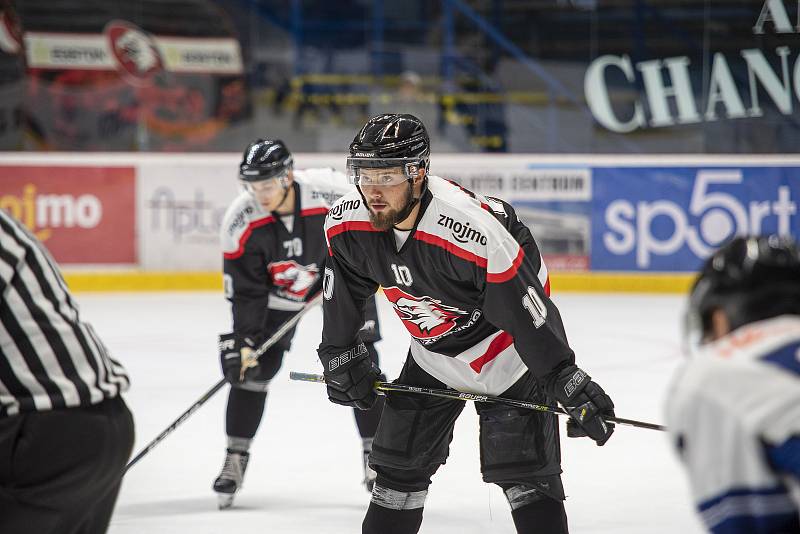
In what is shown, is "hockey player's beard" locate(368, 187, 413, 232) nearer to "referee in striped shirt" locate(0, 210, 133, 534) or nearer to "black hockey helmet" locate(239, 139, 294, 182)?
"referee in striped shirt" locate(0, 210, 133, 534)

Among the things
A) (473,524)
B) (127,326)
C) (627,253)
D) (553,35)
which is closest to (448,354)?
(473,524)

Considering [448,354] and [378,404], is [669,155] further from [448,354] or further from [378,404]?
[448,354]

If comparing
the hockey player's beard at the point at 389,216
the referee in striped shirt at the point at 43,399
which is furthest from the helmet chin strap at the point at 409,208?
the referee in striped shirt at the point at 43,399

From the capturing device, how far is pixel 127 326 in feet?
Result: 21.3

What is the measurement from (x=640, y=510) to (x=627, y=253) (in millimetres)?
4651

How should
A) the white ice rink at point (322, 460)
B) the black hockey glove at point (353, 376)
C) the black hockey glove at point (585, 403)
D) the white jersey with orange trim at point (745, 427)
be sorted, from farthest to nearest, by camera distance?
1. the white ice rink at point (322, 460)
2. the black hockey glove at point (353, 376)
3. the black hockey glove at point (585, 403)
4. the white jersey with orange trim at point (745, 427)

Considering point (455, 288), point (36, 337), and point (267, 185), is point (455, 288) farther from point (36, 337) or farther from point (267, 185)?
point (267, 185)

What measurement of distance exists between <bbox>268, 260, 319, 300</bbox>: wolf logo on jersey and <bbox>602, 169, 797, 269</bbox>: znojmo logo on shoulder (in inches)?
175

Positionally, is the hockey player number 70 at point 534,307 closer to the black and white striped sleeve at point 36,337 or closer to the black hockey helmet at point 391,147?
the black hockey helmet at point 391,147

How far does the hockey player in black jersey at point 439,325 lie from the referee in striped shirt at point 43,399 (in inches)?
34.1

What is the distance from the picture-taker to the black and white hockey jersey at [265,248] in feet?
11.7

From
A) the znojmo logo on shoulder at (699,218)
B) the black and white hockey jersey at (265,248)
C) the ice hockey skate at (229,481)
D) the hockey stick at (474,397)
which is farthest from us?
the znojmo logo on shoulder at (699,218)

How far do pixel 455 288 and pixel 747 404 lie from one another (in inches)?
49.7

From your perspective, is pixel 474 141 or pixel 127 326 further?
pixel 474 141
